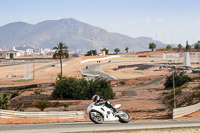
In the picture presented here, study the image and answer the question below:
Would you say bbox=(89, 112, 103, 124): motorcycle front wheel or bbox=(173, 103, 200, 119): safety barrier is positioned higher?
bbox=(89, 112, 103, 124): motorcycle front wheel

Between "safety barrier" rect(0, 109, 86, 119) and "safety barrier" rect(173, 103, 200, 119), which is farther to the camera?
"safety barrier" rect(173, 103, 200, 119)

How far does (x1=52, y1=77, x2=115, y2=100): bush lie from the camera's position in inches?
2077

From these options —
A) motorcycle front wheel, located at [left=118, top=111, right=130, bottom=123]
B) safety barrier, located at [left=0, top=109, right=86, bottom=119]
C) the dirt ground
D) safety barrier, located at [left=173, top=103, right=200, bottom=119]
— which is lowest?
the dirt ground

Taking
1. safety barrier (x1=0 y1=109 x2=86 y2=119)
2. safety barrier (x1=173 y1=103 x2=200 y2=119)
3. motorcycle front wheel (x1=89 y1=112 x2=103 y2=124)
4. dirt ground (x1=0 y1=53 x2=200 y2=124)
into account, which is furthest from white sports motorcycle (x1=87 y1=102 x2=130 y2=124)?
safety barrier (x1=173 y1=103 x2=200 y2=119)

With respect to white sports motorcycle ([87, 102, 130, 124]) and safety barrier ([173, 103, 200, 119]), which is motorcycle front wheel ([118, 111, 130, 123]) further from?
safety barrier ([173, 103, 200, 119])

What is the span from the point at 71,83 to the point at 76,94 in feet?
7.17

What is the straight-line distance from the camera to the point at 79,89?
174ft

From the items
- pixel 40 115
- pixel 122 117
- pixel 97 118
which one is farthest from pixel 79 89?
pixel 97 118

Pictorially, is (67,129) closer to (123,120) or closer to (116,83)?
(123,120)

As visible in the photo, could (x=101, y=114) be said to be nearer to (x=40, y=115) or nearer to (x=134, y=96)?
(x=40, y=115)

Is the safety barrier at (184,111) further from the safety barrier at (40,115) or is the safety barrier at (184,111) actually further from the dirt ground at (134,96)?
the safety barrier at (40,115)

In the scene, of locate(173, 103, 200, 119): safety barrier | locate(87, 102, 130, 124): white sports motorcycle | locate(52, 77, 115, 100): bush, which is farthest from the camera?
locate(52, 77, 115, 100): bush

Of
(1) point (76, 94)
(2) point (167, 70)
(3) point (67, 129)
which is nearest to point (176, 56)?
(3) point (67, 129)

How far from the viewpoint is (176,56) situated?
30938 millimetres
